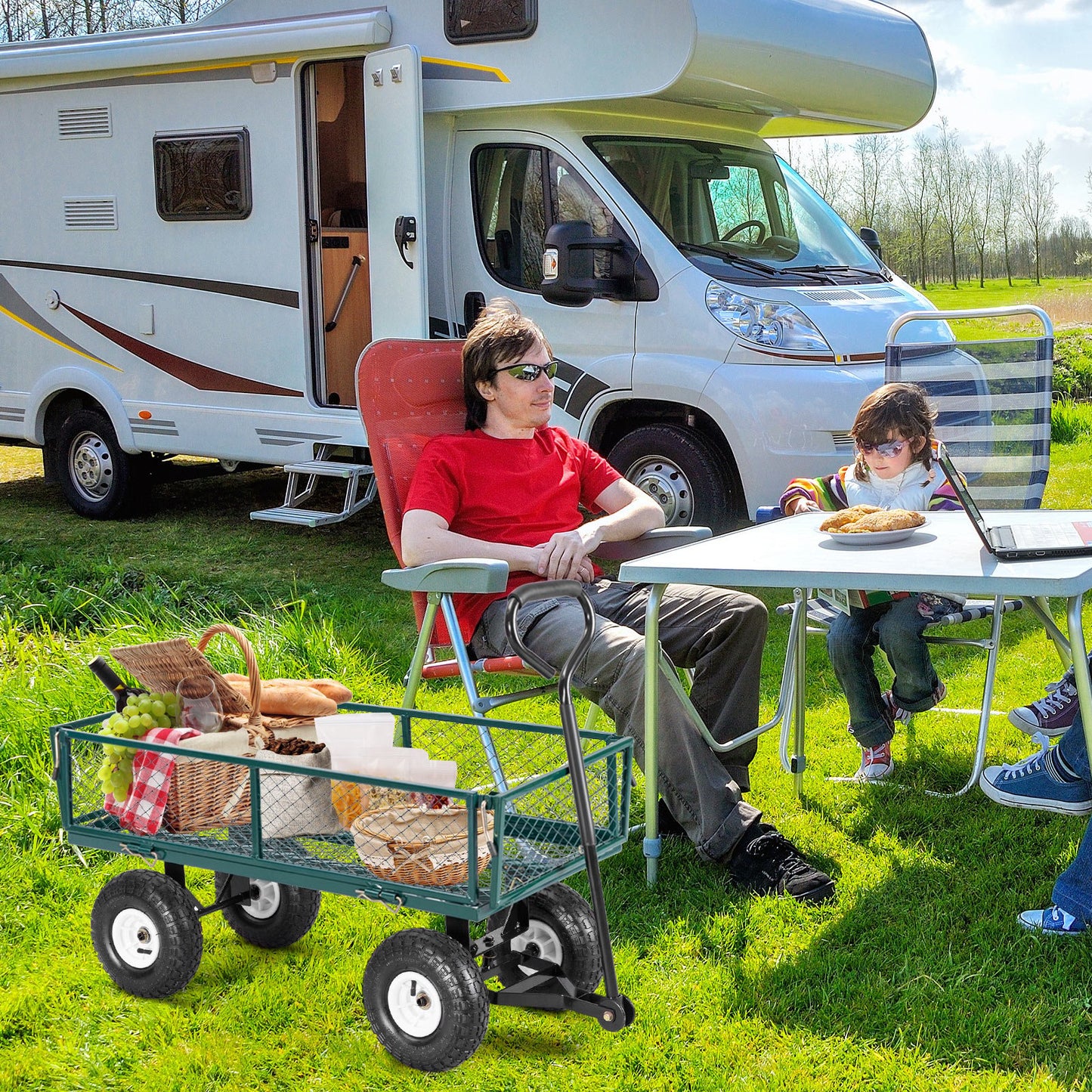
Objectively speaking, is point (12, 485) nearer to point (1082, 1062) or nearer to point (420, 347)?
point (420, 347)

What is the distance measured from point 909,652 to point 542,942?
1.48 m

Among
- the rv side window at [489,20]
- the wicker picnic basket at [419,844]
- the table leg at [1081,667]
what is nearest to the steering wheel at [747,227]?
the rv side window at [489,20]

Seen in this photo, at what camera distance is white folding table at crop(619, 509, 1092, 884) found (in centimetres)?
257

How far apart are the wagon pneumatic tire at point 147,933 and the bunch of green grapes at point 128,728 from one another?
19cm

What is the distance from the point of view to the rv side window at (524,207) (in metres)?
5.89

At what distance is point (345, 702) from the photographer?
292cm

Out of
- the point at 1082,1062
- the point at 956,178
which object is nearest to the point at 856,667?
the point at 1082,1062

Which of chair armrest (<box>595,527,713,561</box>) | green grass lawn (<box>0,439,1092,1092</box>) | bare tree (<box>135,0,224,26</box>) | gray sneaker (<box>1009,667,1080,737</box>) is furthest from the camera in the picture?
bare tree (<box>135,0,224,26</box>)

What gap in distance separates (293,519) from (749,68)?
2.87 m

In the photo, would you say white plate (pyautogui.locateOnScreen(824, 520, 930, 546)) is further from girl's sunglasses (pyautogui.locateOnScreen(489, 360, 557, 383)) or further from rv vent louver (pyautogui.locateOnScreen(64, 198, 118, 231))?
rv vent louver (pyautogui.locateOnScreen(64, 198, 118, 231))

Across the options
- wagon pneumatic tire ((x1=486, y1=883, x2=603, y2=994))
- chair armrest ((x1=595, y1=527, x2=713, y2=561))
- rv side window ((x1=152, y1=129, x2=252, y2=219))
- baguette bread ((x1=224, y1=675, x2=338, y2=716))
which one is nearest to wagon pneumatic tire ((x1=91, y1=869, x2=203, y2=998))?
baguette bread ((x1=224, y1=675, x2=338, y2=716))

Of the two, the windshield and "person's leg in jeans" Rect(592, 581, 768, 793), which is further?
the windshield

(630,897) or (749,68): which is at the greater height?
(749,68)

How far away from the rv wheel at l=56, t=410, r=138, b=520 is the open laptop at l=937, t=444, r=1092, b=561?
5587 millimetres
